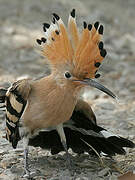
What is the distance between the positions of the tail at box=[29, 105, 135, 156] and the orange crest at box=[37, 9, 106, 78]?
0.63 metres

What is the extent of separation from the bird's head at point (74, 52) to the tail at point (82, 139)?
1.88 ft

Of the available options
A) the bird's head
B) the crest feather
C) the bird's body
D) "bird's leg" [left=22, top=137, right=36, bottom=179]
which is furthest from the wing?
the crest feather

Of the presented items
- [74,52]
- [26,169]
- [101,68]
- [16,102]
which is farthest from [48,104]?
[101,68]

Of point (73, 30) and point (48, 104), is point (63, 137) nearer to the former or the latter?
point (48, 104)

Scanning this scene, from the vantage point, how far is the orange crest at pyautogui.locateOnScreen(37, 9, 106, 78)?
3.89 meters

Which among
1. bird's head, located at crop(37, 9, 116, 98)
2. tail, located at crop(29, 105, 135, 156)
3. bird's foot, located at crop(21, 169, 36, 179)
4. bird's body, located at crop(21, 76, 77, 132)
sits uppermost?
bird's head, located at crop(37, 9, 116, 98)

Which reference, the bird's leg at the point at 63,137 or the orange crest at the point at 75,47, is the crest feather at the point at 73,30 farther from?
the bird's leg at the point at 63,137

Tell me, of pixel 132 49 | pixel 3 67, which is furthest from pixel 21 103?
pixel 132 49

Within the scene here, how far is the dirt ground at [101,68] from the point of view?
4.38 metres

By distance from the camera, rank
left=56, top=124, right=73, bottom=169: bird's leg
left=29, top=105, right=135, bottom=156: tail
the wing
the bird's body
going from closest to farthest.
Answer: the bird's body → the wing → left=56, top=124, right=73, bottom=169: bird's leg → left=29, top=105, right=135, bottom=156: tail

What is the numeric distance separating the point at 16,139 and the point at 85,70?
96 cm

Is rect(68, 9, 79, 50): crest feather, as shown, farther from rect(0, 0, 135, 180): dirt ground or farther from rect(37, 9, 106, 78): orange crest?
rect(0, 0, 135, 180): dirt ground

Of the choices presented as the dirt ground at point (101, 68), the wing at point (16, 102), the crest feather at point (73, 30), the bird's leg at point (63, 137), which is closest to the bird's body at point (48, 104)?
the wing at point (16, 102)

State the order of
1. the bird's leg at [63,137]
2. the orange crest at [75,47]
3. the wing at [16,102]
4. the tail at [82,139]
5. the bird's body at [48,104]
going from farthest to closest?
the tail at [82,139] → the bird's leg at [63,137] → the wing at [16,102] → the bird's body at [48,104] → the orange crest at [75,47]
